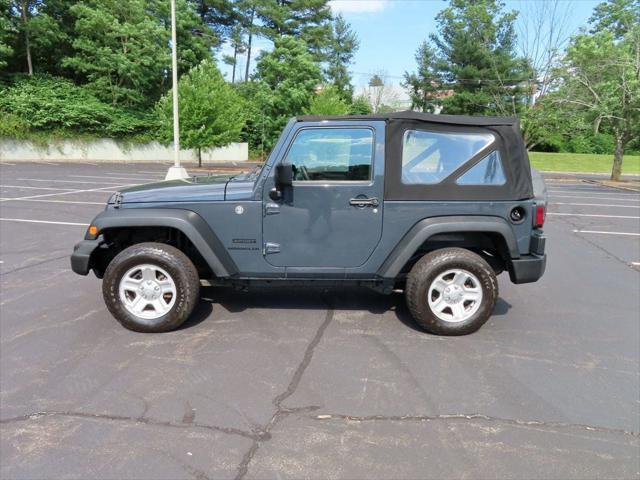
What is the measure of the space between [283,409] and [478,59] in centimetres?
4556

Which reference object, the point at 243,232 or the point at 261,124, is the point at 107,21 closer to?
the point at 261,124

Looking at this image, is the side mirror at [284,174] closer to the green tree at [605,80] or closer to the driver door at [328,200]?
the driver door at [328,200]

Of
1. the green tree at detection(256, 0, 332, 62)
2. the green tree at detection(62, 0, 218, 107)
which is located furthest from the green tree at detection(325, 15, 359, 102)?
the green tree at detection(62, 0, 218, 107)

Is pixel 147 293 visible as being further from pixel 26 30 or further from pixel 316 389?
pixel 26 30

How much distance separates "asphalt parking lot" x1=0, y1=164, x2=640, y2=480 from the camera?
97.0 inches

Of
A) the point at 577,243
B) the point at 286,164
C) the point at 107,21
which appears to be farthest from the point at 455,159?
the point at 107,21

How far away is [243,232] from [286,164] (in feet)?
2.41

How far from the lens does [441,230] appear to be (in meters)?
3.89

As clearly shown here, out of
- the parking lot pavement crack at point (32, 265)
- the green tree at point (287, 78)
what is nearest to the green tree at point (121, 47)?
the green tree at point (287, 78)

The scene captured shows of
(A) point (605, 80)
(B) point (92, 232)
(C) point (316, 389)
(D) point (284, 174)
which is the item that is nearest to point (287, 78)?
(A) point (605, 80)

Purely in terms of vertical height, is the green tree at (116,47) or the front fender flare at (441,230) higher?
the green tree at (116,47)

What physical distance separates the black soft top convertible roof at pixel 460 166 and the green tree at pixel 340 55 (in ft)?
153

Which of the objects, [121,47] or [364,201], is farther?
[121,47]

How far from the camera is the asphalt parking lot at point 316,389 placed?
2.46m
